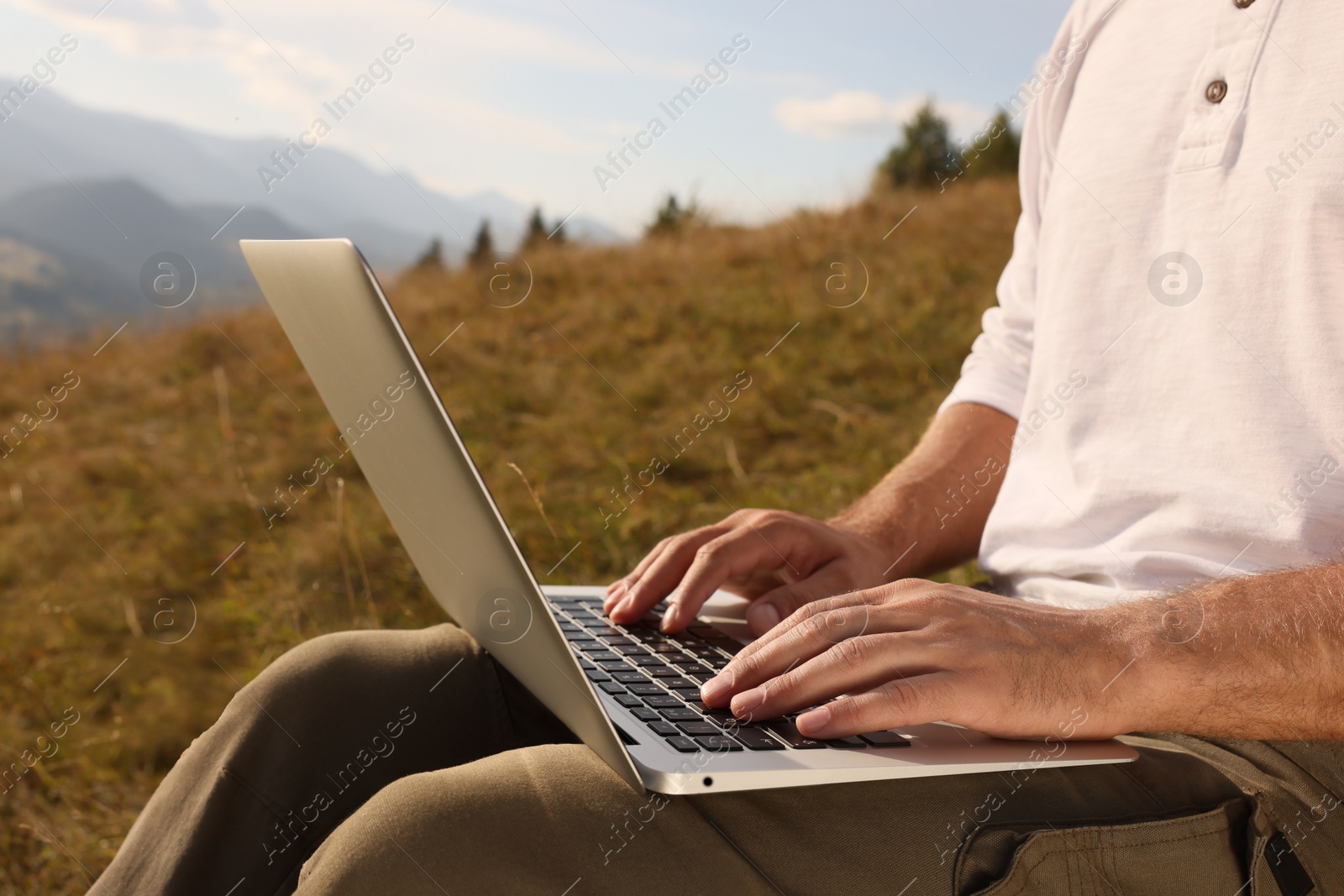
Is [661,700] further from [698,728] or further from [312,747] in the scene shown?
[312,747]

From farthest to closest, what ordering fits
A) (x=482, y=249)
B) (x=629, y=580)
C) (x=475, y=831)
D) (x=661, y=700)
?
(x=482, y=249), (x=629, y=580), (x=661, y=700), (x=475, y=831)

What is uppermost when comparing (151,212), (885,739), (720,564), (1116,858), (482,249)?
(151,212)

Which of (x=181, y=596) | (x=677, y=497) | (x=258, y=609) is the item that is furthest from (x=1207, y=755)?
(x=181, y=596)

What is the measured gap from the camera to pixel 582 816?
2.58 feet

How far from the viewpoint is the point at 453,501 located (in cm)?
83

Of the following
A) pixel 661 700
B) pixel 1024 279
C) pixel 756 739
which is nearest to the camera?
pixel 756 739

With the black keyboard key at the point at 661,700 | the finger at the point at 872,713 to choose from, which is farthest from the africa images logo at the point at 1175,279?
the black keyboard key at the point at 661,700

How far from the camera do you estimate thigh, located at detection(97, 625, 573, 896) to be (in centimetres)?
107

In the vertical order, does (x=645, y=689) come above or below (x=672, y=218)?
below

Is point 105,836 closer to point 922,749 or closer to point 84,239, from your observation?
point 922,749

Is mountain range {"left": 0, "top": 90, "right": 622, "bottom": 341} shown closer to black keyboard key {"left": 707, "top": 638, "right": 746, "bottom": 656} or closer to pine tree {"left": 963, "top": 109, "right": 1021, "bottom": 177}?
black keyboard key {"left": 707, "top": 638, "right": 746, "bottom": 656}

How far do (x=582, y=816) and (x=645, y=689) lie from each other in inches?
10.5

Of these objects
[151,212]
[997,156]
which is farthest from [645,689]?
[151,212]

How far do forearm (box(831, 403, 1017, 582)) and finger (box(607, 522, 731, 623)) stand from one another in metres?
0.35
